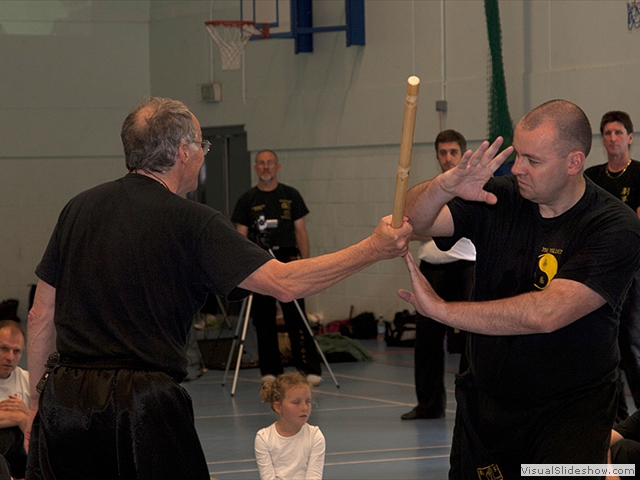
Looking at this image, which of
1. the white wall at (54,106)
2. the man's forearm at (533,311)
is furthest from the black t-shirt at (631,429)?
the white wall at (54,106)

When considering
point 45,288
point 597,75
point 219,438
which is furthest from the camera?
point 597,75

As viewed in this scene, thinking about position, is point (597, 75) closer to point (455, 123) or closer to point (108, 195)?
point (455, 123)

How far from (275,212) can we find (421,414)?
8.42 ft

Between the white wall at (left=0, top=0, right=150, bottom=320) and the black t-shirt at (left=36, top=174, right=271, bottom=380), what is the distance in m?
11.4

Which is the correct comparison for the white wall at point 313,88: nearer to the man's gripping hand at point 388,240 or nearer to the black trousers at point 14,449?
the man's gripping hand at point 388,240

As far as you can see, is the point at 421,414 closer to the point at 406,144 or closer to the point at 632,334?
the point at 632,334

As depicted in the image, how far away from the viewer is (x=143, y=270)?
123 inches

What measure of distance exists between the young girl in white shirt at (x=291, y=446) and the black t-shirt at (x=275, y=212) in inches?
143

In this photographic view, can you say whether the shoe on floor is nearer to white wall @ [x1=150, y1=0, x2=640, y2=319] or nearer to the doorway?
white wall @ [x1=150, y1=0, x2=640, y2=319]

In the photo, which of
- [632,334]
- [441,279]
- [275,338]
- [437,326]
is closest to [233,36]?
[275,338]

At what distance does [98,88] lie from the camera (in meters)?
14.6

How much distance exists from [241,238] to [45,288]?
0.78 m

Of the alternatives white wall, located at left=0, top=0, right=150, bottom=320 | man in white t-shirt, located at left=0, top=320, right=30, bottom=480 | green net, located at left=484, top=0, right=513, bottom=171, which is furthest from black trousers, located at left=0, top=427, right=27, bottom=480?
white wall, located at left=0, top=0, right=150, bottom=320

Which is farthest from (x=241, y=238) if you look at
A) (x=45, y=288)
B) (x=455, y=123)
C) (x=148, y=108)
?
(x=455, y=123)
